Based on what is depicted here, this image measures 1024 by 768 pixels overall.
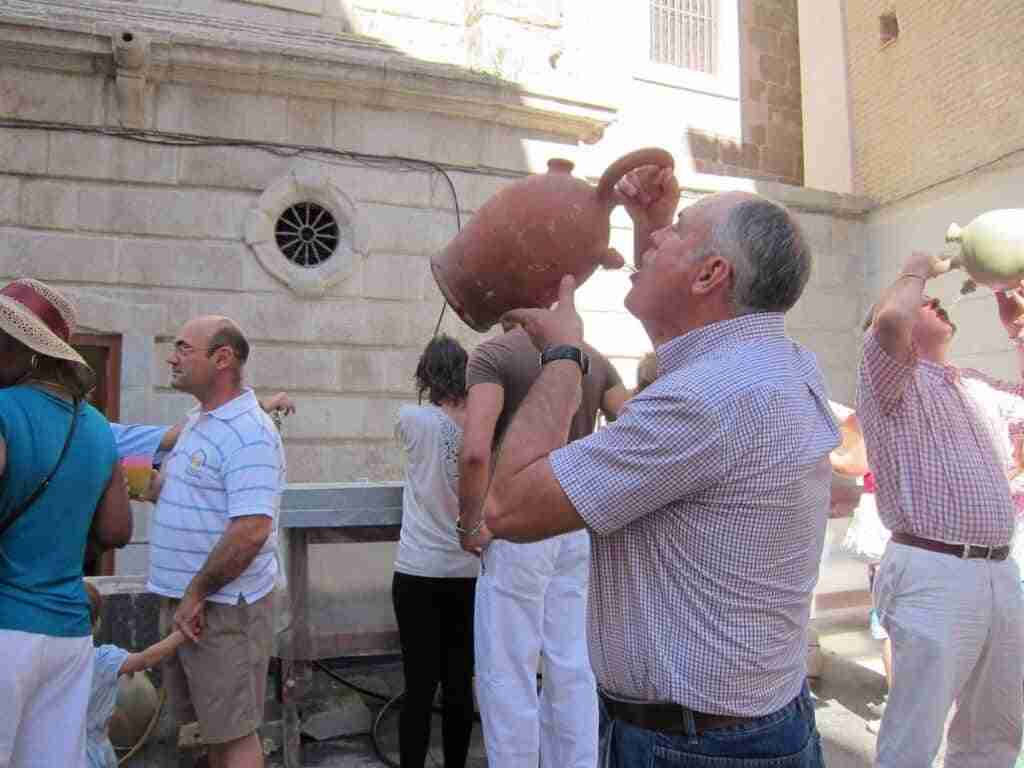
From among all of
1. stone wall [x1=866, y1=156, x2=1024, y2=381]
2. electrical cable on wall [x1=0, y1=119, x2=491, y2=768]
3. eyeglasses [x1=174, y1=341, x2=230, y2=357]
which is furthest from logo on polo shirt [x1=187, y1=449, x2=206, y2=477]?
stone wall [x1=866, y1=156, x2=1024, y2=381]

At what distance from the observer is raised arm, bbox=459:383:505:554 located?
118 inches

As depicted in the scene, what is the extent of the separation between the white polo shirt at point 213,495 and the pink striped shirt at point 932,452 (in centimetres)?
189

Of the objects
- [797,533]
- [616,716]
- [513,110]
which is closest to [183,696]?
[616,716]

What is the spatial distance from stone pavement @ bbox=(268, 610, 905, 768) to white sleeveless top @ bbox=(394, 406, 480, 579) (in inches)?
41.4

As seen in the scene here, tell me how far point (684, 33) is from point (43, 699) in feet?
42.0

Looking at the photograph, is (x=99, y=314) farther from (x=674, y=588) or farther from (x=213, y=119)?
(x=674, y=588)

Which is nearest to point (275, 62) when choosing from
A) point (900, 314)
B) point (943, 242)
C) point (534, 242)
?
point (900, 314)

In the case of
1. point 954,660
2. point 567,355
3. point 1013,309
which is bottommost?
point 954,660

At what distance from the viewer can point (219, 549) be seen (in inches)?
115

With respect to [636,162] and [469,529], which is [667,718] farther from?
[469,529]

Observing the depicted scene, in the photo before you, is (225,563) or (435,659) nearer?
(225,563)

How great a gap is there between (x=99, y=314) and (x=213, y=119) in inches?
65.6

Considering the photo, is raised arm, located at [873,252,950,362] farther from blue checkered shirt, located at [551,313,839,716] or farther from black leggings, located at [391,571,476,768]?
black leggings, located at [391,571,476,768]

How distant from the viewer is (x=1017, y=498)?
383 centimetres
